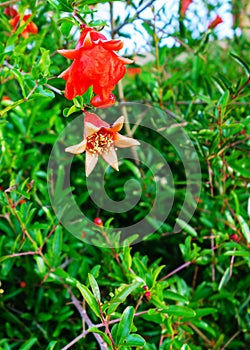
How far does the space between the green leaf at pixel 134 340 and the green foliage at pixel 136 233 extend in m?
0.16

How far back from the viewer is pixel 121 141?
2.83ft

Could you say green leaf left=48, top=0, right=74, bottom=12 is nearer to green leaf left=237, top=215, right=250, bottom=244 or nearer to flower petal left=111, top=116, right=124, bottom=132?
flower petal left=111, top=116, right=124, bottom=132

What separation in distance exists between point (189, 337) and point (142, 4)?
0.87m

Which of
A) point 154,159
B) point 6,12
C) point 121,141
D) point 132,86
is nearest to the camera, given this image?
point 121,141

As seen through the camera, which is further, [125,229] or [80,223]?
[125,229]

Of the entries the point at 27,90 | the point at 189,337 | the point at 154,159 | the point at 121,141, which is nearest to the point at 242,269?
the point at 189,337

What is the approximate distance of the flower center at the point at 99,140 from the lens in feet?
2.79

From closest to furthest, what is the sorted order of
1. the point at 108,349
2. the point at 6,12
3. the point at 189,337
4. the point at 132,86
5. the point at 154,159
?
the point at 108,349 < the point at 189,337 < the point at 6,12 < the point at 154,159 < the point at 132,86

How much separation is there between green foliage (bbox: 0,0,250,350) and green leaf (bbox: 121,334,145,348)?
161 millimetres

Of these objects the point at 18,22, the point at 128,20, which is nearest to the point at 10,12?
the point at 18,22

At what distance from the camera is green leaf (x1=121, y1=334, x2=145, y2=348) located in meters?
0.70

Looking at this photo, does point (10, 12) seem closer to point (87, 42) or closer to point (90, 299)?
point (87, 42)

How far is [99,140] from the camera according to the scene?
0.86m

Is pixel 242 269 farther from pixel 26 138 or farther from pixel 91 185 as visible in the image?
pixel 26 138
